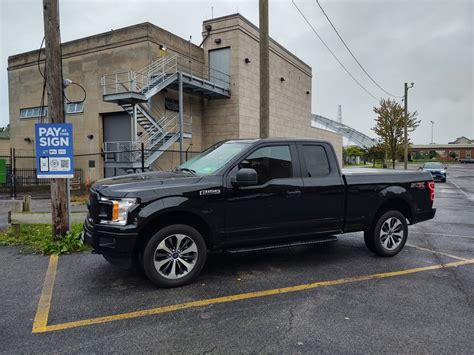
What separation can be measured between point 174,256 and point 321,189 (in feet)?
7.96

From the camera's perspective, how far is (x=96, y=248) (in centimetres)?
454

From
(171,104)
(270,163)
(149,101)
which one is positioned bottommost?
(270,163)

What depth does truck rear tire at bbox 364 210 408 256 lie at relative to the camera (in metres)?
6.07

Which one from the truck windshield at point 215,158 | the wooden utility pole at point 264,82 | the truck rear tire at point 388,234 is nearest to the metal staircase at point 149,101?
the wooden utility pole at point 264,82

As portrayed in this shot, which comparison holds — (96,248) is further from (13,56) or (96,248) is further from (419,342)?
(13,56)

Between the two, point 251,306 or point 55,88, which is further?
point 55,88

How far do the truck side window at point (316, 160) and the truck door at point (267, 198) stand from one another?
219 millimetres

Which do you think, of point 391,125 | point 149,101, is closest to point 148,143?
point 149,101

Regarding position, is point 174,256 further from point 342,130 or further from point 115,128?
point 342,130

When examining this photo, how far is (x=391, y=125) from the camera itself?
37.1m

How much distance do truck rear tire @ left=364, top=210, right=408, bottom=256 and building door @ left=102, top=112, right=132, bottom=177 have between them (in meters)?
16.7

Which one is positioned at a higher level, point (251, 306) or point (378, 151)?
point (378, 151)

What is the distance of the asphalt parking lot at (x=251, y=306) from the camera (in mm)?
3318

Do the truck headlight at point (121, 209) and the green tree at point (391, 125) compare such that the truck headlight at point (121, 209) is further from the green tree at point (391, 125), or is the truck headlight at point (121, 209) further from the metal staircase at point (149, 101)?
the green tree at point (391, 125)
